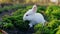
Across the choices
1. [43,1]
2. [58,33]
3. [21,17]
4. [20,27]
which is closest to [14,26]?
[20,27]

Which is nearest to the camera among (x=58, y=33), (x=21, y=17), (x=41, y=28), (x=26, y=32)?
(x=58, y=33)

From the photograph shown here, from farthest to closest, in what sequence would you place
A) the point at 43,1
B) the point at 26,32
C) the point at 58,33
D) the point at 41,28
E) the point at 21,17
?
the point at 43,1, the point at 21,17, the point at 26,32, the point at 41,28, the point at 58,33

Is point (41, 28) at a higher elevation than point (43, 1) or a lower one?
higher

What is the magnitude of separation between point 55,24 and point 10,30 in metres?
1.06

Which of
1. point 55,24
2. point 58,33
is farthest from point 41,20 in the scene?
point 58,33

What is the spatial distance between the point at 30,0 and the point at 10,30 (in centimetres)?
886

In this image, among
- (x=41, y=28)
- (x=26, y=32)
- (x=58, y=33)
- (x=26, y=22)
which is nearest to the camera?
(x=58, y=33)

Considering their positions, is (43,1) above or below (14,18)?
below

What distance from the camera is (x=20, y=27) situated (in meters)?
6.05

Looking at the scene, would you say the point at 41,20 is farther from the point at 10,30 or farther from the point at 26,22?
the point at 10,30

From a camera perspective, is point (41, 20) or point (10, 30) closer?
point (10, 30)

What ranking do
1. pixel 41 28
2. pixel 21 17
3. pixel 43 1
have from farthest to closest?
pixel 43 1 < pixel 21 17 < pixel 41 28

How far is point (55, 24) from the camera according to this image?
223 inches

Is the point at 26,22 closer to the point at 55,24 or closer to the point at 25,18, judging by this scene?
the point at 25,18
